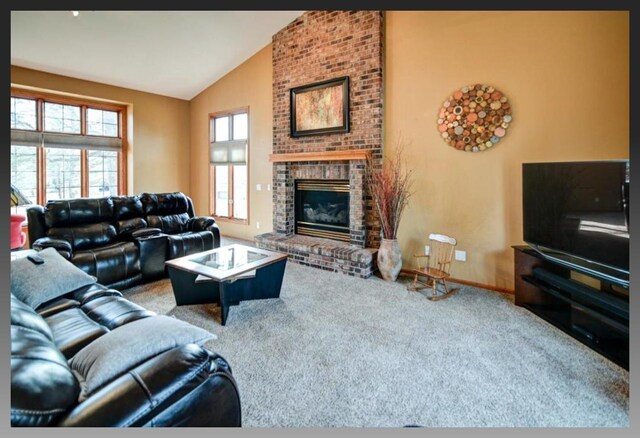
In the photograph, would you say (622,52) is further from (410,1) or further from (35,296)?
(35,296)

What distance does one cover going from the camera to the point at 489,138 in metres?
3.46

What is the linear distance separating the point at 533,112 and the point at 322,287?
287 centimetres

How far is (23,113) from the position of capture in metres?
5.13

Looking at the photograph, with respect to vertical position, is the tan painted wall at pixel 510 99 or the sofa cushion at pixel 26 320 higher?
the tan painted wall at pixel 510 99

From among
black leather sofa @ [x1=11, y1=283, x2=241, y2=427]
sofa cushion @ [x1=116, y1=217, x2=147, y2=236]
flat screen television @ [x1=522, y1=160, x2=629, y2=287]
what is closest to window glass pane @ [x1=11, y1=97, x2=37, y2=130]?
sofa cushion @ [x1=116, y1=217, x2=147, y2=236]

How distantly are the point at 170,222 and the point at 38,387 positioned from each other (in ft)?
12.2

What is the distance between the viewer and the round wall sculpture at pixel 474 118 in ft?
11.1

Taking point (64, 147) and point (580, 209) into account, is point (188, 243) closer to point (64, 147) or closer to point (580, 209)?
point (64, 147)

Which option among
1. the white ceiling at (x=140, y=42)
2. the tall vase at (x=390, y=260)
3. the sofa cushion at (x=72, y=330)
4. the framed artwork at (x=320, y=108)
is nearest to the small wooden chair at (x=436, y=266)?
the tall vase at (x=390, y=260)

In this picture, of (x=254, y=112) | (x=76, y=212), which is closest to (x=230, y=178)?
(x=254, y=112)

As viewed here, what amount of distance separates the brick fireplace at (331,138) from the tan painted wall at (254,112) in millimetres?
392

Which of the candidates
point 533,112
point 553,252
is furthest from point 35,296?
point 533,112

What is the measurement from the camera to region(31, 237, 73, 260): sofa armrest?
3078mm

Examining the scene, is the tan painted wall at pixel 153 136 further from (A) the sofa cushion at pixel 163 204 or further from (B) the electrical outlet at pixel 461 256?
(B) the electrical outlet at pixel 461 256
